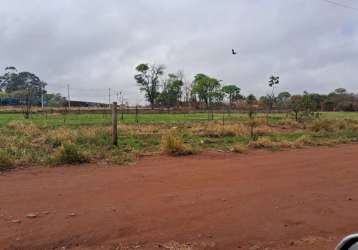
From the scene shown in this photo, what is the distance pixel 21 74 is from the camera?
121 meters

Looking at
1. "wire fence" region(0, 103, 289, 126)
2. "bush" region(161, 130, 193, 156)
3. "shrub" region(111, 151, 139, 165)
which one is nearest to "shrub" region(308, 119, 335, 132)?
"wire fence" region(0, 103, 289, 126)

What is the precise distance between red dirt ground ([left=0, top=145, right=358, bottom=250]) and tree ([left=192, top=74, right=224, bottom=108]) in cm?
8147

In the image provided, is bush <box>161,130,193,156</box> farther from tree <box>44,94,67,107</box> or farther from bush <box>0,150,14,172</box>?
tree <box>44,94,67,107</box>

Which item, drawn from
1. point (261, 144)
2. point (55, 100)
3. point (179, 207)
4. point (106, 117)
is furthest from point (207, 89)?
point (179, 207)

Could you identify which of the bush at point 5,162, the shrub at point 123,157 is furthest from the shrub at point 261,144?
the bush at point 5,162

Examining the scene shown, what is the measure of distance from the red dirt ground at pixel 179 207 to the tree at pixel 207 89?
267 feet

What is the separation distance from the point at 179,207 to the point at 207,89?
282 ft

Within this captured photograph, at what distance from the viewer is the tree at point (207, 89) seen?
9025cm

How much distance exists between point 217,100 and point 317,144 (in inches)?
3064

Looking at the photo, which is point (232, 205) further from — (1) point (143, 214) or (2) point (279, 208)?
(1) point (143, 214)

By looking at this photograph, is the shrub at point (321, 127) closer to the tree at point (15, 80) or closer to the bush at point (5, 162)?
the bush at point (5, 162)

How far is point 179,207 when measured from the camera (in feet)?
19.1

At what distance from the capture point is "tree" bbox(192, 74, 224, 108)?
90.2 metres

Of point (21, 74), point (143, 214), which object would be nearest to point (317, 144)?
point (143, 214)
